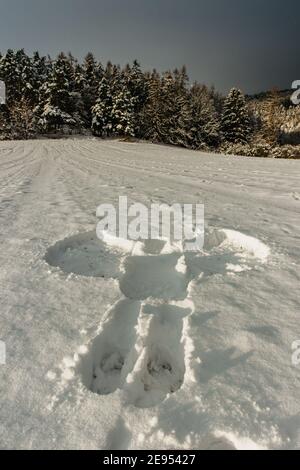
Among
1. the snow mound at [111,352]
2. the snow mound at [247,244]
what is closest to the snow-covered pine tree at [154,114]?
the snow mound at [247,244]

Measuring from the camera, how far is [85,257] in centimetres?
391

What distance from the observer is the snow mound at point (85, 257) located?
140 inches

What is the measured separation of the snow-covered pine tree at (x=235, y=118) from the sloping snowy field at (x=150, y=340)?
146ft

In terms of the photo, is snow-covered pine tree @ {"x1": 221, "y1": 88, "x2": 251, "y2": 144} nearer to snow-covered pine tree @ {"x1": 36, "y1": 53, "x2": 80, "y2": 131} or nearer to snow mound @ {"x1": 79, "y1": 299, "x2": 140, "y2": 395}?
snow-covered pine tree @ {"x1": 36, "y1": 53, "x2": 80, "y2": 131}

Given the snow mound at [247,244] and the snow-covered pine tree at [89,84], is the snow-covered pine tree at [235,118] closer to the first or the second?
the snow-covered pine tree at [89,84]

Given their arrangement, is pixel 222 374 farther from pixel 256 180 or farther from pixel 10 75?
pixel 10 75

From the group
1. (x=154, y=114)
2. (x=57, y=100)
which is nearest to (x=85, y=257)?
(x=154, y=114)

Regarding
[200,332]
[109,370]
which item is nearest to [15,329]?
[109,370]

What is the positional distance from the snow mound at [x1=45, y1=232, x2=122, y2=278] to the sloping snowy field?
0.02 meters

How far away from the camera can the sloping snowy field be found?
178 cm

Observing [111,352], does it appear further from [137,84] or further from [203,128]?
[137,84]

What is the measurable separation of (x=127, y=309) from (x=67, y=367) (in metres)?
0.74

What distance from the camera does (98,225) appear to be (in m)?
4.80

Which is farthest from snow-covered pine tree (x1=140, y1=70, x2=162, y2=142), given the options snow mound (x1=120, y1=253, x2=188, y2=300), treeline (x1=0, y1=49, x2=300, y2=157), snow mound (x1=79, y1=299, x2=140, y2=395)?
snow mound (x1=79, y1=299, x2=140, y2=395)
